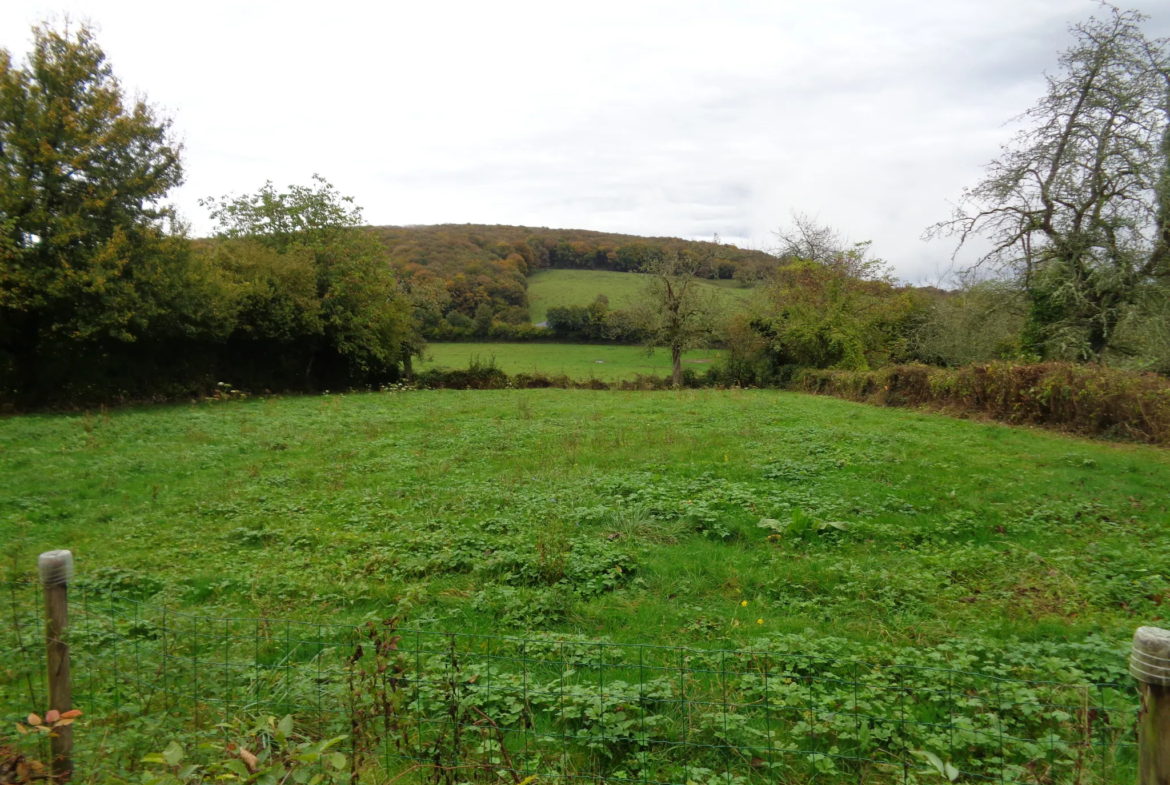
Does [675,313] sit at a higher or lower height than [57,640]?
higher

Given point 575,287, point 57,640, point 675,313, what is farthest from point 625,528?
point 575,287

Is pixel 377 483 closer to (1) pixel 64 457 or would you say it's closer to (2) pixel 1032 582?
(1) pixel 64 457

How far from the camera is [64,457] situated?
11.0m

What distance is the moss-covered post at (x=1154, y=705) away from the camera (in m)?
2.17

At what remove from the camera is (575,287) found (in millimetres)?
63656

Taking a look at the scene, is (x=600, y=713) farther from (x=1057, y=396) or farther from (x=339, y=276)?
(x=339, y=276)

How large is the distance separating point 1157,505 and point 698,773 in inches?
343

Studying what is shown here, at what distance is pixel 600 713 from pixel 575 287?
2416 inches

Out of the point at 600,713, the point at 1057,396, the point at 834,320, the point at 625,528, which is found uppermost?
the point at 834,320

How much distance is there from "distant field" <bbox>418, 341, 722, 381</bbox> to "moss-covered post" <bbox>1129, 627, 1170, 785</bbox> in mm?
33630

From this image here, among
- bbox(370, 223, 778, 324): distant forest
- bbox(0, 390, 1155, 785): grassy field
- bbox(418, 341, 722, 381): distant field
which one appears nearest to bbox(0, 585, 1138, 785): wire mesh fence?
bbox(0, 390, 1155, 785): grassy field

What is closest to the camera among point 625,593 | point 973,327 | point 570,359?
point 625,593

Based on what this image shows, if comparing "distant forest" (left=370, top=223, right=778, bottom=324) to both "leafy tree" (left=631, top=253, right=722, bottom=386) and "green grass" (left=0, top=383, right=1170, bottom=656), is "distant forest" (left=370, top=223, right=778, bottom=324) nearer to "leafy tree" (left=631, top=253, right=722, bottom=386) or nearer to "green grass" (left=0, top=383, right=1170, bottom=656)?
"leafy tree" (left=631, top=253, right=722, bottom=386)

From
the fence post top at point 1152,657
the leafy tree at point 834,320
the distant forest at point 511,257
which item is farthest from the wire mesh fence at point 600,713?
the distant forest at point 511,257
